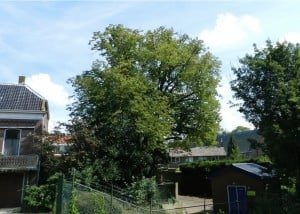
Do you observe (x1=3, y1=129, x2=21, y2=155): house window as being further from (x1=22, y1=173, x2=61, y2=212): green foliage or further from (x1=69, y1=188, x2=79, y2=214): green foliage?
(x1=69, y1=188, x2=79, y2=214): green foliage

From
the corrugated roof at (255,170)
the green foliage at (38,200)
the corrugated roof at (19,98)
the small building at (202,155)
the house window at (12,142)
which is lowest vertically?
the green foliage at (38,200)

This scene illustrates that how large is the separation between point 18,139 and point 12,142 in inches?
20.6

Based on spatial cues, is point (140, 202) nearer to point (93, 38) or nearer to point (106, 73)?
point (106, 73)

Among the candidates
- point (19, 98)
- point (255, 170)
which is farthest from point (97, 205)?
point (19, 98)

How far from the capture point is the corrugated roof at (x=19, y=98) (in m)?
29.4

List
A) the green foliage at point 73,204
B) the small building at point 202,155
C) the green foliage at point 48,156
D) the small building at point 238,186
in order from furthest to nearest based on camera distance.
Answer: the small building at point 202,155, the green foliage at point 48,156, the small building at point 238,186, the green foliage at point 73,204

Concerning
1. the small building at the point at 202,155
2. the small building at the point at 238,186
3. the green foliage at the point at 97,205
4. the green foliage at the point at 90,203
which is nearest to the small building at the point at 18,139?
the small building at the point at 238,186

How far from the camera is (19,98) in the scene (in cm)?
3066

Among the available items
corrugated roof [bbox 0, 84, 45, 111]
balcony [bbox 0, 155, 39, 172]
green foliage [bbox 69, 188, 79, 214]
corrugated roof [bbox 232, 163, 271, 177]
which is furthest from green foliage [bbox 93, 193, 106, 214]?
corrugated roof [bbox 0, 84, 45, 111]

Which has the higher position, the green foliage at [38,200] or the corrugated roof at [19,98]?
the corrugated roof at [19,98]

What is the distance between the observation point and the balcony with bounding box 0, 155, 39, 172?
2691 cm

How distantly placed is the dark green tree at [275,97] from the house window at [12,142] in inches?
688

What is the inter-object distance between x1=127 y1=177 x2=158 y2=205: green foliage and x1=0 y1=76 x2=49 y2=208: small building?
7566 millimetres

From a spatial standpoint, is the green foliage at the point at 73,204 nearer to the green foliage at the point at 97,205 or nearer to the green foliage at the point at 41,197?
the green foliage at the point at 97,205
